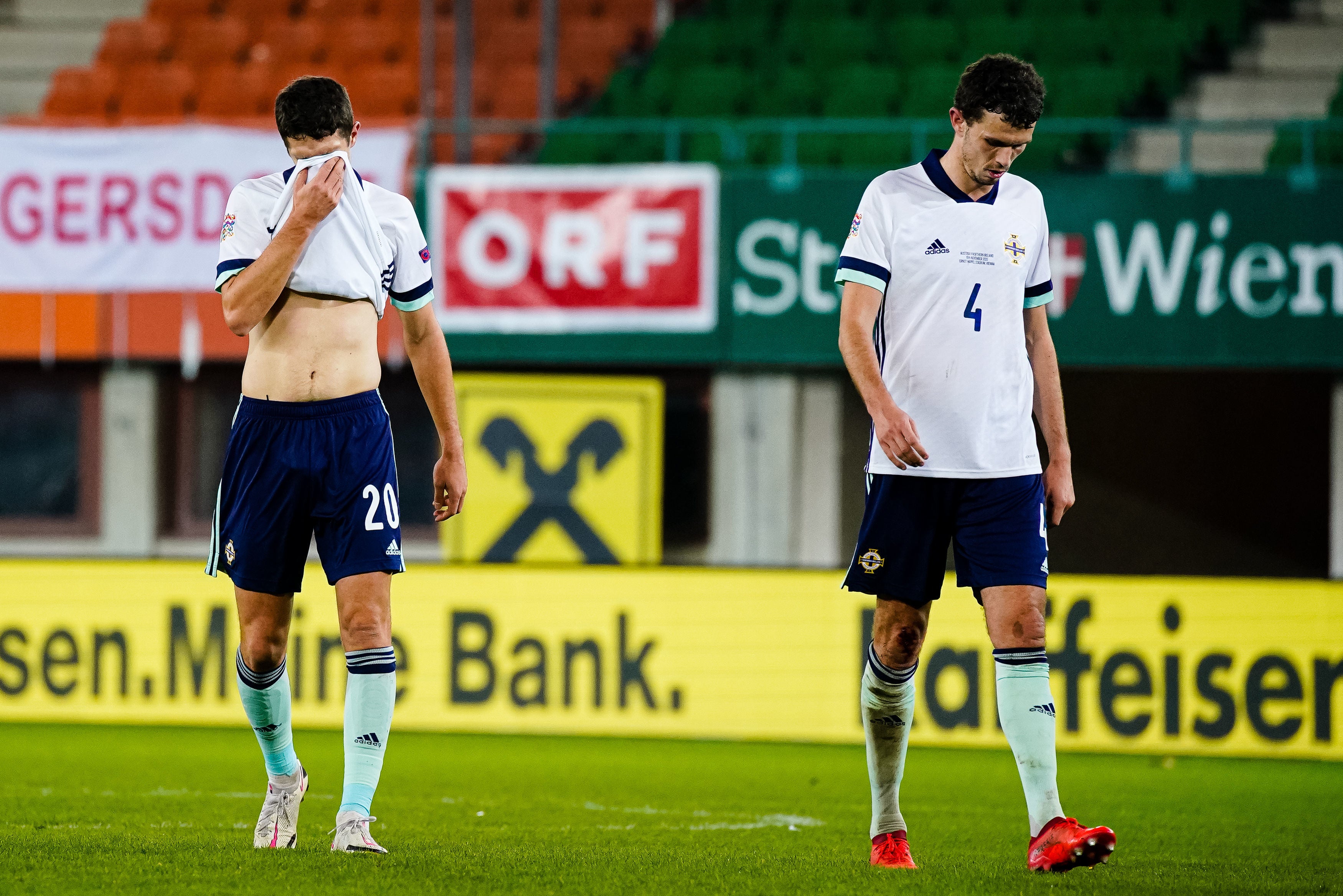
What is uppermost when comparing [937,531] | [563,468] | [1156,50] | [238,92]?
[1156,50]

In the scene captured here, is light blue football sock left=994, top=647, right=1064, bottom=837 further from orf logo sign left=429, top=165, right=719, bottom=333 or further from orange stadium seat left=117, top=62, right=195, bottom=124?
orange stadium seat left=117, top=62, right=195, bottom=124

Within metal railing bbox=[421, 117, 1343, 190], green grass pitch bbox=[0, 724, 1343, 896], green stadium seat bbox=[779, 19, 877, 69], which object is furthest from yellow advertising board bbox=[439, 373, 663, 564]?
green stadium seat bbox=[779, 19, 877, 69]

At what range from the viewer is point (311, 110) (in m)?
4.10

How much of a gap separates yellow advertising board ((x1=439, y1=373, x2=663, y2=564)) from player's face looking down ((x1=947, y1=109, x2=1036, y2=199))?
6707mm

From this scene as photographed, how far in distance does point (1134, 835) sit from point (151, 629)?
561 cm

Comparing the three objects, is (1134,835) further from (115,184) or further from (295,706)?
(115,184)

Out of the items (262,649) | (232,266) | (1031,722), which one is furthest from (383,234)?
(1031,722)

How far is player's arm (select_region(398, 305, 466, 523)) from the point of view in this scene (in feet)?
14.2

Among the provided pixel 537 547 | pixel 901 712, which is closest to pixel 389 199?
pixel 901 712

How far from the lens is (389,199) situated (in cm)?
432

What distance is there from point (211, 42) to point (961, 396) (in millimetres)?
11260

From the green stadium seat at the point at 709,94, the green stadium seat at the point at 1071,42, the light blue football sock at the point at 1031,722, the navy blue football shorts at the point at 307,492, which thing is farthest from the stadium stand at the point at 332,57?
the light blue football sock at the point at 1031,722

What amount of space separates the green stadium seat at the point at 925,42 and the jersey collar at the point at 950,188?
8.72 m

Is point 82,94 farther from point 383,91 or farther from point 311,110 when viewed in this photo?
point 311,110
